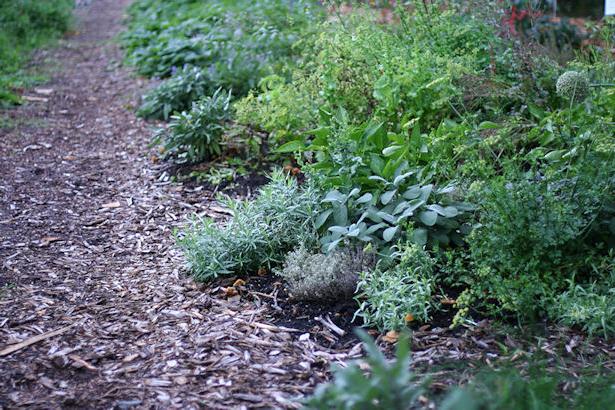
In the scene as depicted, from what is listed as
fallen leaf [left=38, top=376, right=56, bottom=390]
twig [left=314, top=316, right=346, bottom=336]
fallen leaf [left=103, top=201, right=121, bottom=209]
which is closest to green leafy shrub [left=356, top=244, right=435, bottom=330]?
twig [left=314, top=316, right=346, bottom=336]

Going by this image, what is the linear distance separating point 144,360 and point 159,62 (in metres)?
5.62

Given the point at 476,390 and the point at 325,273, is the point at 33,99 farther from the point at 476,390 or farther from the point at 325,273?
the point at 476,390

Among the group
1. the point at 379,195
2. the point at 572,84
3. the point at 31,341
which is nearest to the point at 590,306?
the point at 572,84

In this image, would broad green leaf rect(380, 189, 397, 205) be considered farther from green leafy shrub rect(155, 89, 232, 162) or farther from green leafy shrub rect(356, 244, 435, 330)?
green leafy shrub rect(155, 89, 232, 162)

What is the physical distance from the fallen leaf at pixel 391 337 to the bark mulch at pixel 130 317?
0.31 feet

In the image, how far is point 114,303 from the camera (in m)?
3.46

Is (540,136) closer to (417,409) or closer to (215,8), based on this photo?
(417,409)

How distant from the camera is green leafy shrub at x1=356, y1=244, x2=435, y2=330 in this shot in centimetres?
305

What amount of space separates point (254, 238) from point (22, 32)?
790 centimetres

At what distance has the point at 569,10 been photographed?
28.2 feet

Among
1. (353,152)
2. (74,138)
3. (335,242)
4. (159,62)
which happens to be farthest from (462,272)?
(159,62)

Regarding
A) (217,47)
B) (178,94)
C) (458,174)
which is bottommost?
(178,94)

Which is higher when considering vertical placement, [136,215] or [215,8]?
[215,8]

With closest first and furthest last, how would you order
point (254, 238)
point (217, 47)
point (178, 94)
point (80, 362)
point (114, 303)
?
point (80, 362) → point (114, 303) → point (254, 238) → point (178, 94) → point (217, 47)
